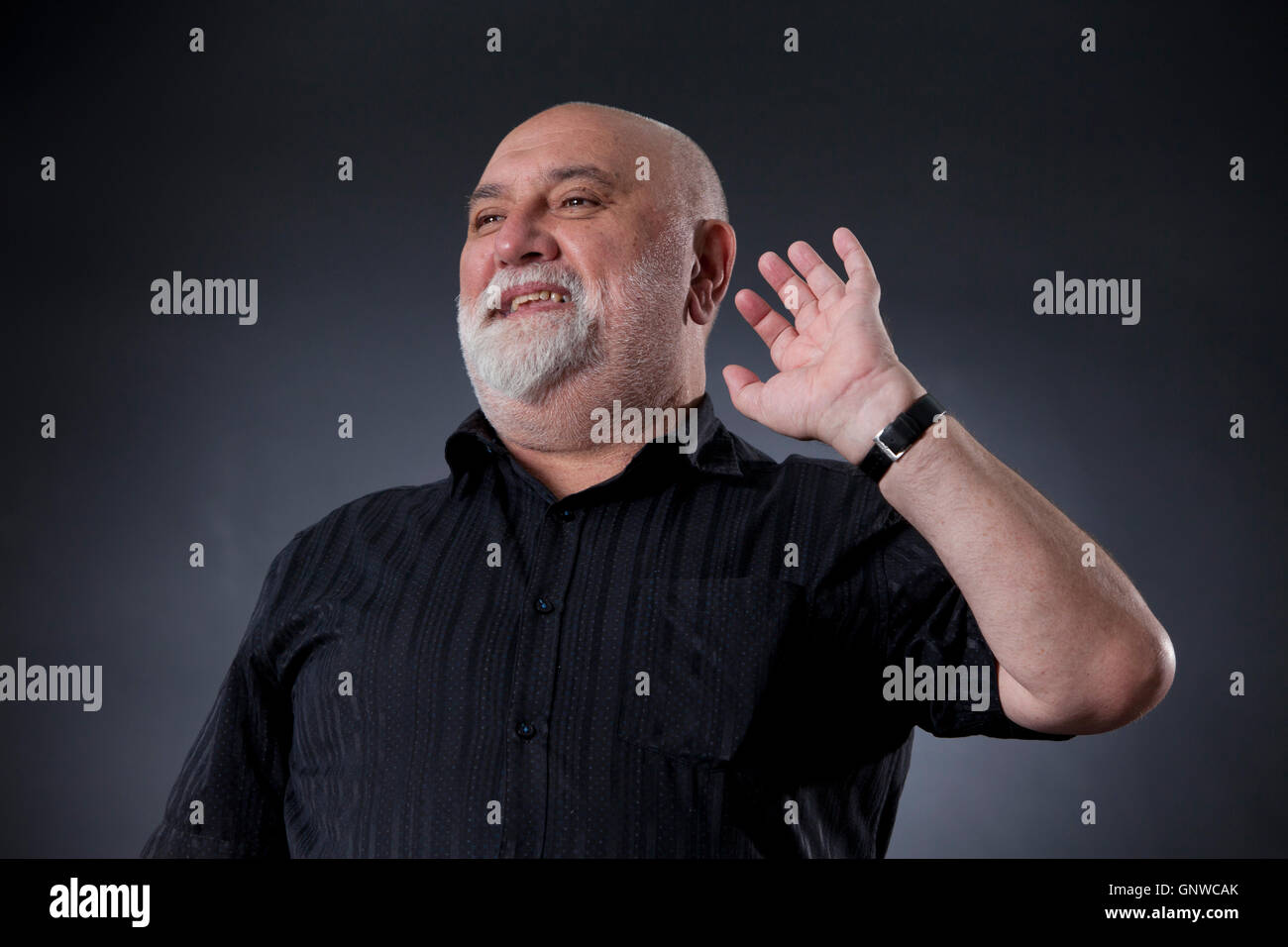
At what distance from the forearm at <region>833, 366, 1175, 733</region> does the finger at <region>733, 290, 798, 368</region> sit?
17 centimetres

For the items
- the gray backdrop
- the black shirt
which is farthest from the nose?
A: the gray backdrop

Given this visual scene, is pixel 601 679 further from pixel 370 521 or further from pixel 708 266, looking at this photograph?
pixel 708 266

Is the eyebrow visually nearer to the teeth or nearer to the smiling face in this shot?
the smiling face

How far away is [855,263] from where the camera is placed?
140 centimetres

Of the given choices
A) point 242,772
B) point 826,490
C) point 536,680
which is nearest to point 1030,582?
point 826,490

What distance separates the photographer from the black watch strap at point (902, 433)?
127cm

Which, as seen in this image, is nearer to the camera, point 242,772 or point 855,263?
point 855,263

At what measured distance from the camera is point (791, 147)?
3189 mm

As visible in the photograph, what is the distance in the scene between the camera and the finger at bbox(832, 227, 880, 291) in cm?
139

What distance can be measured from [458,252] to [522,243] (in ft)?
5.31

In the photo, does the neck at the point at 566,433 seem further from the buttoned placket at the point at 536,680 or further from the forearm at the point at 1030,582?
the forearm at the point at 1030,582
